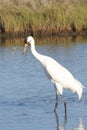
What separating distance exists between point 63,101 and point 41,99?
95cm

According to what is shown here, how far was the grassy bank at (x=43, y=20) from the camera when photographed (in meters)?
28.1

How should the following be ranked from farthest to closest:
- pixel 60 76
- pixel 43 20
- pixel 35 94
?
pixel 43 20 → pixel 35 94 → pixel 60 76

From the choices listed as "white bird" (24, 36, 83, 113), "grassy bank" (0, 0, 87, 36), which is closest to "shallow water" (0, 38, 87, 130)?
"white bird" (24, 36, 83, 113)

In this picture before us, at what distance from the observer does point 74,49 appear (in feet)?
78.0

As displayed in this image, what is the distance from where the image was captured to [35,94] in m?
14.8

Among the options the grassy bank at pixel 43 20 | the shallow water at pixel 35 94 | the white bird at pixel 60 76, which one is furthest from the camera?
the grassy bank at pixel 43 20

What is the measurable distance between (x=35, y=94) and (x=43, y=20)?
14.0 meters

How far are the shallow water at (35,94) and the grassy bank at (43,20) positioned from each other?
3892mm

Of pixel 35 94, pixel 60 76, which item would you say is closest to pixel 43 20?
pixel 35 94

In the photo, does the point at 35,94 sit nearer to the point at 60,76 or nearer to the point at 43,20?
the point at 60,76

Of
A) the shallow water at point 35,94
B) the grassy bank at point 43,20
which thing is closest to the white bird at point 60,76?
the shallow water at point 35,94

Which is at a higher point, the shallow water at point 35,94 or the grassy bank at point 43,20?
the shallow water at point 35,94

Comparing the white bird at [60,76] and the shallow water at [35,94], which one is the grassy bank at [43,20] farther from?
the white bird at [60,76]

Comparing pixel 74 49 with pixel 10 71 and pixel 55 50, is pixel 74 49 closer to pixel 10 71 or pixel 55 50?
pixel 55 50
